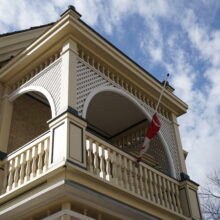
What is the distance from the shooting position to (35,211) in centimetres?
699

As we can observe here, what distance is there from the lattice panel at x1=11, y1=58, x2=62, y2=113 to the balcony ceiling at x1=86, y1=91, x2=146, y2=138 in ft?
7.24

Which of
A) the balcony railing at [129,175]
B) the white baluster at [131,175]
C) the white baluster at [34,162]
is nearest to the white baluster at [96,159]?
the balcony railing at [129,175]

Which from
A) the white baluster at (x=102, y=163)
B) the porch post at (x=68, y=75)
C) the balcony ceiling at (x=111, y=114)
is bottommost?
the white baluster at (x=102, y=163)

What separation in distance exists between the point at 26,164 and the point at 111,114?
14.0 ft

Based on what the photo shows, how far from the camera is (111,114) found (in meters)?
11.4

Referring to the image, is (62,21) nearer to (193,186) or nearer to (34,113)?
(34,113)

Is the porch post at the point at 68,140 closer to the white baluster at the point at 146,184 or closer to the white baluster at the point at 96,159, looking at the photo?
the white baluster at the point at 96,159

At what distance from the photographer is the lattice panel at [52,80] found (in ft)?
25.6

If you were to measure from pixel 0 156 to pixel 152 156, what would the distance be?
444cm

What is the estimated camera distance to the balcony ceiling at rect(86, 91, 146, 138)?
34.9ft

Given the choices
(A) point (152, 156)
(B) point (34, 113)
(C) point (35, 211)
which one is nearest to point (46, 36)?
(B) point (34, 113)

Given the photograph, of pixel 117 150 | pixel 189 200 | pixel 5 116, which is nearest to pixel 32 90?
pixel 5 116

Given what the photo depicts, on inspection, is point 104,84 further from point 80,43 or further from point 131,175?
point 131,175

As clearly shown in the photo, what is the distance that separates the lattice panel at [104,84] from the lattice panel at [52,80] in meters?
0.41
